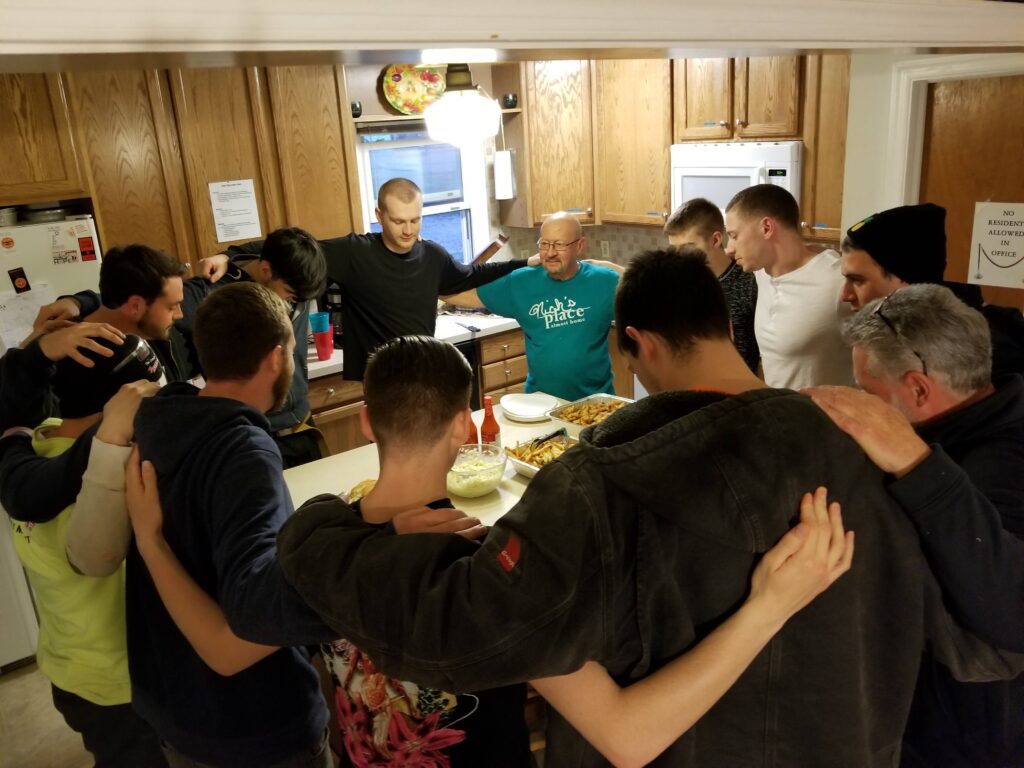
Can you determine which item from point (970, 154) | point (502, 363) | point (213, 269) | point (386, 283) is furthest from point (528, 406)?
point (970, 154)

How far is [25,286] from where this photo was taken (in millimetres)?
3295

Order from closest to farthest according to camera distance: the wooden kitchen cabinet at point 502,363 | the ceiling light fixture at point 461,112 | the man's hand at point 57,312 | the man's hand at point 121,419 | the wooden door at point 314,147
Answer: the man's hand at point 121,419 < the man's hand at point 57,312 < the ceiling light fixture at point 461,112 < the wooden door at point 314,147 < the wooden kitchen cabinet at point 502,363

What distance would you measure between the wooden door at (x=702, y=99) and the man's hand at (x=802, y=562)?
3.68 metres

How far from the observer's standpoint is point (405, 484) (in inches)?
46.1

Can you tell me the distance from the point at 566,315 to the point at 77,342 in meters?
1.96

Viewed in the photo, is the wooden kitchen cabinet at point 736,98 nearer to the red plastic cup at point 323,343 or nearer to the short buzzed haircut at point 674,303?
the red plastic cup at point 323,343

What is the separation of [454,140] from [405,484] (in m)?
2.07

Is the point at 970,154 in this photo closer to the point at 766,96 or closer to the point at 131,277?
the point at 766,96

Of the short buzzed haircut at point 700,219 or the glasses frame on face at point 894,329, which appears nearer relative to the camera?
the glasses frame on face at point 894,329

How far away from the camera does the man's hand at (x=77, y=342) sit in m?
1.71

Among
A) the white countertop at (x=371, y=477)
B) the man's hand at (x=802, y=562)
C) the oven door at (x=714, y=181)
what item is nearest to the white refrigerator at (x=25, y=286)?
the white countertop at (x=371, y=477)

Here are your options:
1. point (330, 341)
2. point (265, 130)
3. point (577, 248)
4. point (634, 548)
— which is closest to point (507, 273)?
point (577, 248)

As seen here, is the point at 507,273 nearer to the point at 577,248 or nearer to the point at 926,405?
the point at 577,248

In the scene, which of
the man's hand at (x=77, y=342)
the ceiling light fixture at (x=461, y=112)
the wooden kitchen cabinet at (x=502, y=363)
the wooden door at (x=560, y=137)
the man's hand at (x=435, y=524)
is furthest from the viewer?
the wooden door at (x=560, y=137)
